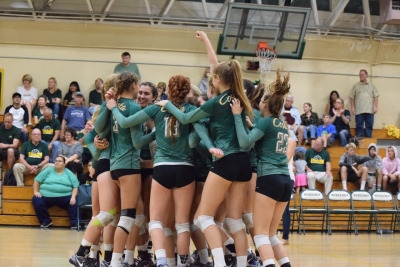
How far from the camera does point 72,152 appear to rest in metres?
16.4

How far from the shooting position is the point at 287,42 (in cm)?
1845

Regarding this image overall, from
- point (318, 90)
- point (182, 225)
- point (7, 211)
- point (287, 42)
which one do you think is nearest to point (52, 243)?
point (7, 211)

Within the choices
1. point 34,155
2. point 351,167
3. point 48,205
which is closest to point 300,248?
point 48,205

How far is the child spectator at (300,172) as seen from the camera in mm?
17103

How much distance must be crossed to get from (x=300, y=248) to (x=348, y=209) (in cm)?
467

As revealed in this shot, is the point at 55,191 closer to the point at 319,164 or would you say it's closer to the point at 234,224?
the point at 319,164

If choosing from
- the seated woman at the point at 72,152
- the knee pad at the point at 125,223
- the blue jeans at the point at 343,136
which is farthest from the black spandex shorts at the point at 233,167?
the blue jeans at the point at 343,136

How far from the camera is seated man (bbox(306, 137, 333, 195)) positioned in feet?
57.8

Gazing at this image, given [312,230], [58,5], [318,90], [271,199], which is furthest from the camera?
[318,90]

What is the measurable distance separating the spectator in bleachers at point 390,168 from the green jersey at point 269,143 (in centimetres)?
1134

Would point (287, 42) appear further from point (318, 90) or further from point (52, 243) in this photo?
point (52, 243)

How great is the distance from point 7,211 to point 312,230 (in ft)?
22.6

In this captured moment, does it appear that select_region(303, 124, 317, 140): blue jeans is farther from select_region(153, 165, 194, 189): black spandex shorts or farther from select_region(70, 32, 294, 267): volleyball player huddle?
select_region(153, 165, 194, 189): black spandex shorts

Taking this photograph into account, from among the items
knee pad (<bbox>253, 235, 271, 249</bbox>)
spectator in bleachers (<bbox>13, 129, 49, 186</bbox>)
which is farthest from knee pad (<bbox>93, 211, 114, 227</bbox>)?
spectator in bleachers (<bbox>13, 129, 49, 186</bbox>)
